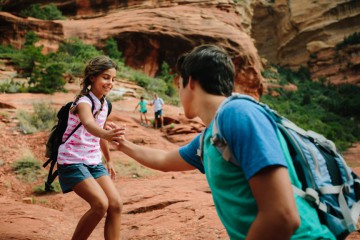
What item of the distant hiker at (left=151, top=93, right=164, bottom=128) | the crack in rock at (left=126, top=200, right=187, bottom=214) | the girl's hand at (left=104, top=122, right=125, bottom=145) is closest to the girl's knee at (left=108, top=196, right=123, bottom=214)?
the girl's hand at (left=104, top=122, right=125, bottom=145)

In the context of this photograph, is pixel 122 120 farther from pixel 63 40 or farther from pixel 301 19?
pixel 301 19

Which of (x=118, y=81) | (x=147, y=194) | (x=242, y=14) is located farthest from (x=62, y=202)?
(x=242, y=14)

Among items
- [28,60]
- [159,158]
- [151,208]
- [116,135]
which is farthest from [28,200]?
[28,60]

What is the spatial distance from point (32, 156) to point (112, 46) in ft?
45.4

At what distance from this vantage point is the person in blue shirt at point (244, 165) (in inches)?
42.1

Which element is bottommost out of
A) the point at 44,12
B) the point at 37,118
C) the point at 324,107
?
the point at 324,107

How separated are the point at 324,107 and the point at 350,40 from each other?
13.8 meters

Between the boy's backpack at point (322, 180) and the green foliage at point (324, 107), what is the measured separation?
17.7 m

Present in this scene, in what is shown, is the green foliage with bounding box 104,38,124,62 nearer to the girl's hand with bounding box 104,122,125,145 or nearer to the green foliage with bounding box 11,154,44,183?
the green foliage with bounding box 11,154,44,183

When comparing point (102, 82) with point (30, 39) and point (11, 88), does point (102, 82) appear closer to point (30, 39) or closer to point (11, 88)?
point (11, 88)

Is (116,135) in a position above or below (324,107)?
above

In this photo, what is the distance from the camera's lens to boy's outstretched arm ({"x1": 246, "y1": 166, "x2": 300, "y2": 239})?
41.8 inches

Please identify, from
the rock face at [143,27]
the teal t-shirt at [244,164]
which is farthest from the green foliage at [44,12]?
the teal t-shirt at [244,164]

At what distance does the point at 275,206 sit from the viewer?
1063 mm
